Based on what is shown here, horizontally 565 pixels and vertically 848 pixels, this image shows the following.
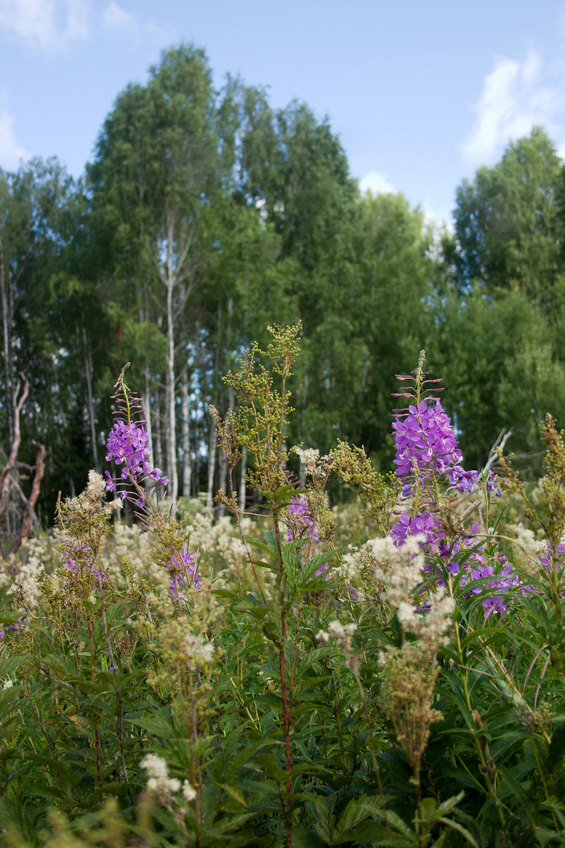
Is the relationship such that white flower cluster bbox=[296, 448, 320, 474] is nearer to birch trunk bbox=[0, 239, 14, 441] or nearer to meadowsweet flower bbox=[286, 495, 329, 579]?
meadowsweet flower bbox=[286, 495, 329, 579]

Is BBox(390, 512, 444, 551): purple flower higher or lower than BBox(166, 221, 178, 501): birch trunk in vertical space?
lower

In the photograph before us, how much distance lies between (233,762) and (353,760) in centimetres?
50

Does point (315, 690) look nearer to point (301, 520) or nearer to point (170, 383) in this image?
point (301, 520)

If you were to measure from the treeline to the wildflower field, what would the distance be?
17.5 metres

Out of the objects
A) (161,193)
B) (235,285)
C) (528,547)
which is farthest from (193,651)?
(161,193)

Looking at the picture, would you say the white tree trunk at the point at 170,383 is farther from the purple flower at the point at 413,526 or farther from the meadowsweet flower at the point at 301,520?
the purple flower at the point at 413,526

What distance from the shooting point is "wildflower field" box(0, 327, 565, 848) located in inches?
49.0

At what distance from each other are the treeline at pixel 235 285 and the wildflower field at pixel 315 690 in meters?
17.5

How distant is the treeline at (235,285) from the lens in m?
22.4

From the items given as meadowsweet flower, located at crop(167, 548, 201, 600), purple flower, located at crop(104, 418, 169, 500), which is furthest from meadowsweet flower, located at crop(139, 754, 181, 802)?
purple flower, located at crop(104, 418, 169, 500)

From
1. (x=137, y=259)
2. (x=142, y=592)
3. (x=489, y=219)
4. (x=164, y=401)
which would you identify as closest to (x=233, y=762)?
(x=142, y=592)

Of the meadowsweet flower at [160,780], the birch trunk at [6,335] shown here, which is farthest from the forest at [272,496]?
the birch trunk at [6,335]

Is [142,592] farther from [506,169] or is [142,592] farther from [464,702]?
[506,169]

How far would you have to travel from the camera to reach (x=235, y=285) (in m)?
22.3
